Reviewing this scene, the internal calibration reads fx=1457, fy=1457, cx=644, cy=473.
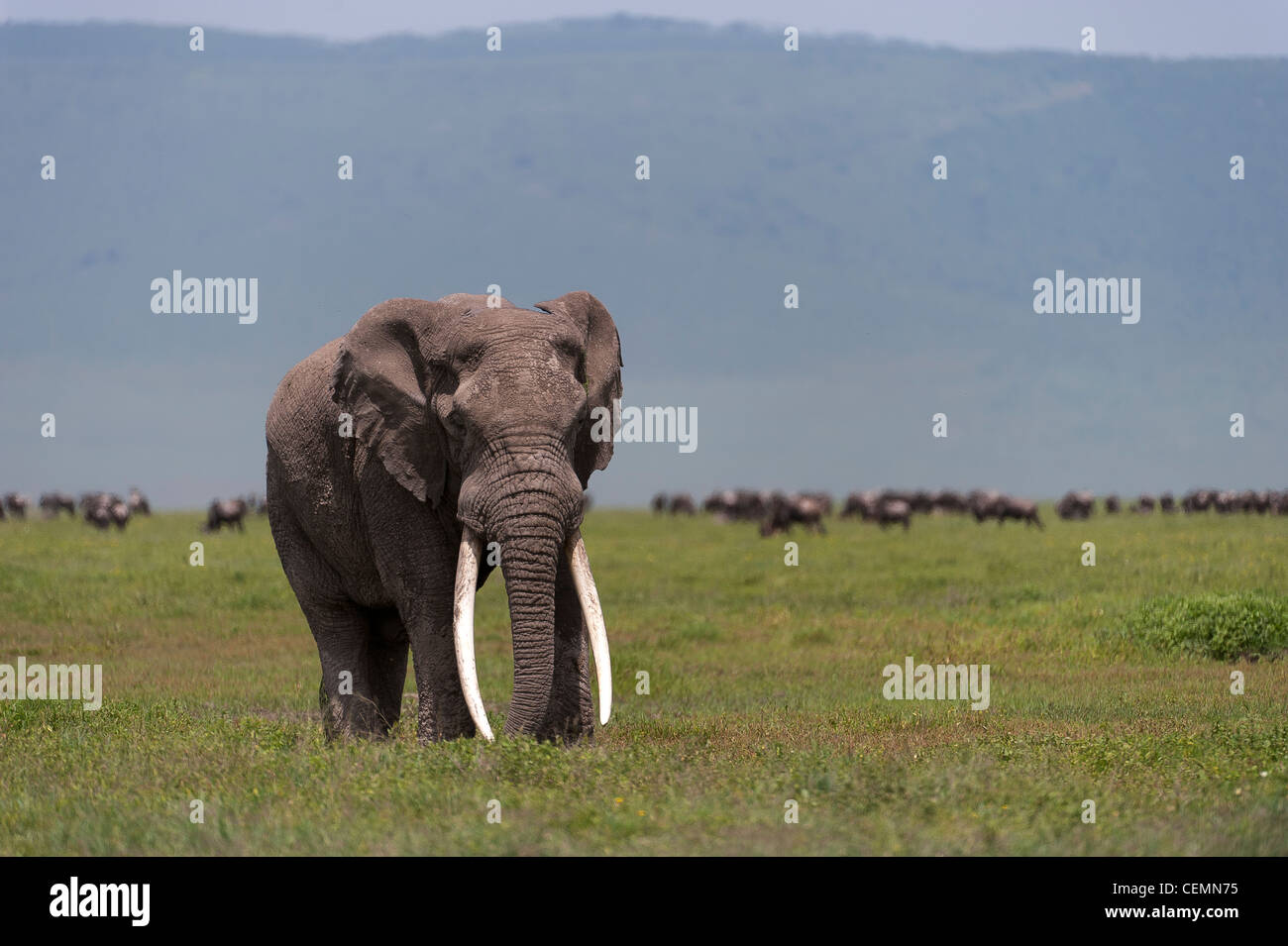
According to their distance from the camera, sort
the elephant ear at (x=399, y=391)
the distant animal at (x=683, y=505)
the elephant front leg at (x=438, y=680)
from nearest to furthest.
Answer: the elephant ear at (x=399, y=391)
the elephant front leg at (x=438, y=680)
the distant animal at (x=683, y=505)

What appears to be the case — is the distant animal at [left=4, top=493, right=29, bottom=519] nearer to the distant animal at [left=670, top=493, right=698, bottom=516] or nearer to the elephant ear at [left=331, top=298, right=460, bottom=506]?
the distant animal at [left=670, top=493, right=698, bottom=516]

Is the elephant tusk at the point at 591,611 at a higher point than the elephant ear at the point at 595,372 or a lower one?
lower

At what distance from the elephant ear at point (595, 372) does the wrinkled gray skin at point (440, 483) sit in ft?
0.06

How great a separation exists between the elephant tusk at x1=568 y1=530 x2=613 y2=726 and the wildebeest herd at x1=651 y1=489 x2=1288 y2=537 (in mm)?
46456

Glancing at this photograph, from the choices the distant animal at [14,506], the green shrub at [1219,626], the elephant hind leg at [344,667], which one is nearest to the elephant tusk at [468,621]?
the elephant hind leg at [344,667]

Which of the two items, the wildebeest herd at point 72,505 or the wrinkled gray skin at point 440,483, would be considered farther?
the wildebeest herd at point 72,505

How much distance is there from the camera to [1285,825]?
874 centimetres

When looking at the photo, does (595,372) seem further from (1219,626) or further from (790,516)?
(790,516)

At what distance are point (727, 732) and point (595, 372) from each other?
13.4 feet

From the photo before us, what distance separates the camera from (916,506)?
9088 centimetres

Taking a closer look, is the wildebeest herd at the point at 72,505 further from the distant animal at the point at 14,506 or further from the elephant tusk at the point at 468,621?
the elephant tusk at the point at 468,621

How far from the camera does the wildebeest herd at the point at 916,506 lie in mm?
60281
